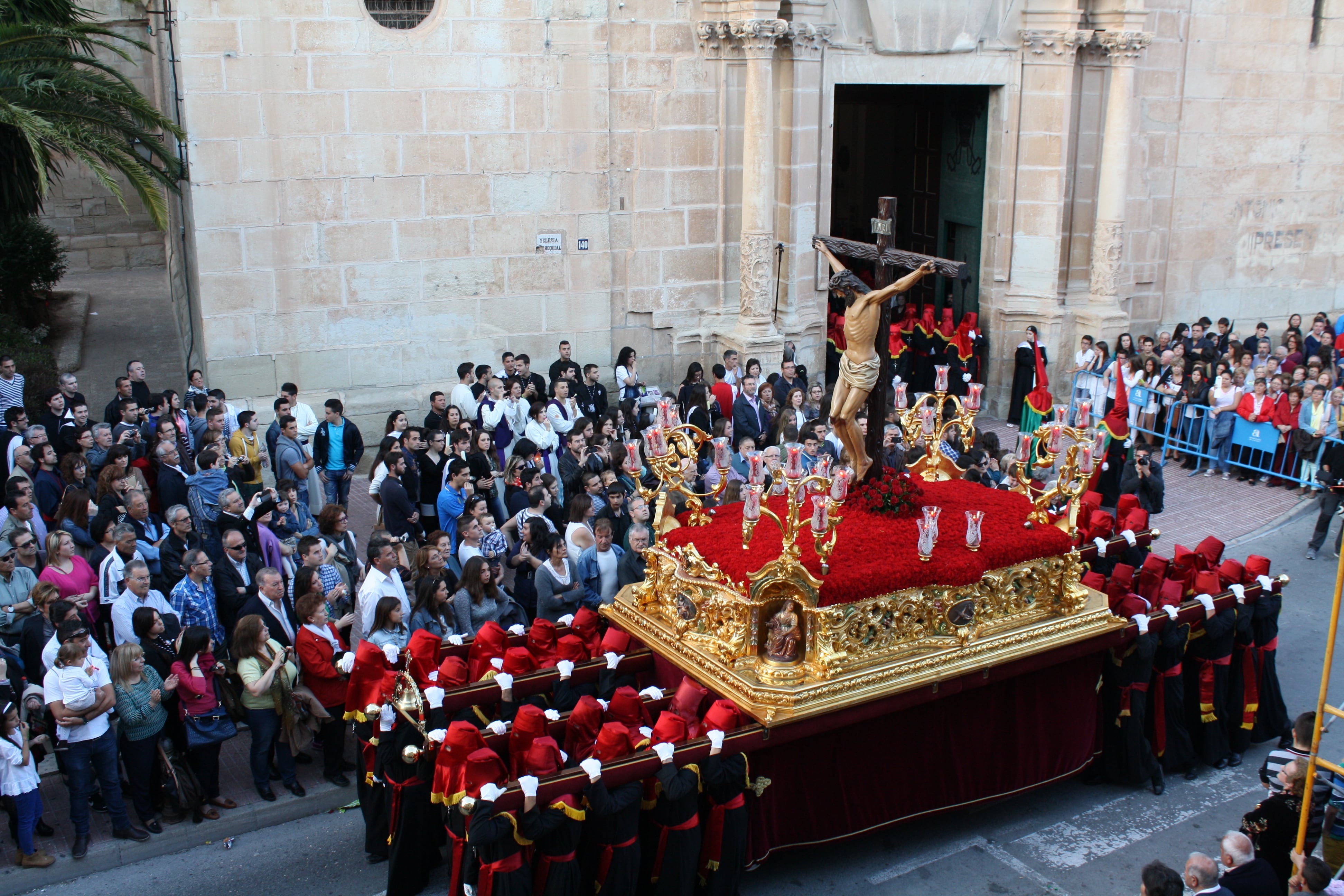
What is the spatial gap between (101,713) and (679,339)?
34.4ft

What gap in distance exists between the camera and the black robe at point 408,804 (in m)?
7.73

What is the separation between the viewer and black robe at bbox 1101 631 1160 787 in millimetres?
9000

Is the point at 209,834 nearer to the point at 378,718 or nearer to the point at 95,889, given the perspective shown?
the point at 95,889

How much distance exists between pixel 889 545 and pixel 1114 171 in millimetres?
11852

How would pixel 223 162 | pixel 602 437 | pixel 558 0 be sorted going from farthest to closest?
1. pixel 558 0
2. pixel 223 162
3. pixel 602 437

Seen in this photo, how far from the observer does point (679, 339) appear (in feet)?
56.4

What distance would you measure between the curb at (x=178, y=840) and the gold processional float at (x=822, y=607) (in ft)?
7.85

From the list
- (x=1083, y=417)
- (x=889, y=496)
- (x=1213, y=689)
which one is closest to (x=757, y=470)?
(x=889, y=496)

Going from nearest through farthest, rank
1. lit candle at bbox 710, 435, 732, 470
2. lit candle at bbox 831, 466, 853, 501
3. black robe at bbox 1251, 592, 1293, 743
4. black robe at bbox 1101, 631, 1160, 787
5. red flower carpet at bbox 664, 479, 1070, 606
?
lit candle at bbox 831, 466, 853, 501, red flower carpet at bbox 664, 479, 1070, 606, lit candle at bbox 710, 435, 732, 470, black robe at bbox 1101, 631, 1160, 787, black robe at bbox 1251, 592, 1293, 743

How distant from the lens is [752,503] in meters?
7.96

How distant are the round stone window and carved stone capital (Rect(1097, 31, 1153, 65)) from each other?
9157 mm

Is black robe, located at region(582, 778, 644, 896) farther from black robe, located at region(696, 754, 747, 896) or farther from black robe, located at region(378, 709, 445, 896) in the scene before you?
black robe, located at region(378, 709, 445, 896)

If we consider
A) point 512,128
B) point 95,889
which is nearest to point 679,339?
point 512,128

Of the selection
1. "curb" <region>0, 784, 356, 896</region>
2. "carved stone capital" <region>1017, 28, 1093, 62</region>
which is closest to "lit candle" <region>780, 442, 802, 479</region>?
"curb" <region>0, 784, 356, 896</region>
